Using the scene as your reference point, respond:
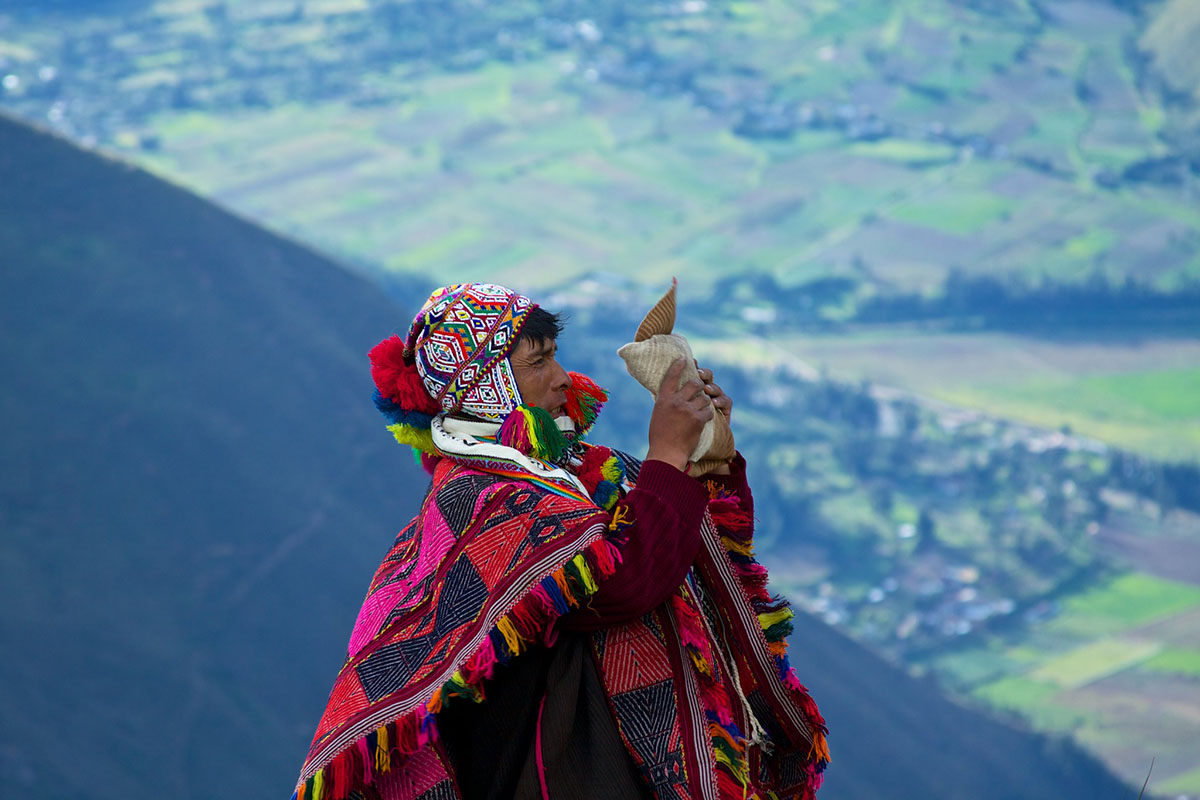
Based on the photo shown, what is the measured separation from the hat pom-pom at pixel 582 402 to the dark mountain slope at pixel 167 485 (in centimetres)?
745

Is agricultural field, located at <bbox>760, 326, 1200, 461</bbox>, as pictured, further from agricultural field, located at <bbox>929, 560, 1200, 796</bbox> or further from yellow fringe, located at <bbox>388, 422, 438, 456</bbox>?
yellow fringe, located at <bbox>388, 422, 438, 456</bbox>

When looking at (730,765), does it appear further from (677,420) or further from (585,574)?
(677,420)

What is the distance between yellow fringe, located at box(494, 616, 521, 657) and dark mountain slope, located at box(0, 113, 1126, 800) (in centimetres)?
763

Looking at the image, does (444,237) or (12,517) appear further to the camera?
(444,237)

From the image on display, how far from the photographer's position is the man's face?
209cm

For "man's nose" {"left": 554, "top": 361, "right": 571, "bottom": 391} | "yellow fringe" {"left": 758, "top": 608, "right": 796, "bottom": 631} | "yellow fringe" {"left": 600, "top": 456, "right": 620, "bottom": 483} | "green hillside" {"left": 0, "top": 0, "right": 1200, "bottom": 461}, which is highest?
"green hillside" {"left": 0, "top": 0, "right": 1200, "bottom": 461}

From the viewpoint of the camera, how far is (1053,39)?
36719 mm

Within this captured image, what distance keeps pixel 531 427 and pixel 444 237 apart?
2886 cm

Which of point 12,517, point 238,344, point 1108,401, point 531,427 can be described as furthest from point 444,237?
point 531,427

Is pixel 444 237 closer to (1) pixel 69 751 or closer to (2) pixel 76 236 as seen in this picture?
(2) pixel 76 236

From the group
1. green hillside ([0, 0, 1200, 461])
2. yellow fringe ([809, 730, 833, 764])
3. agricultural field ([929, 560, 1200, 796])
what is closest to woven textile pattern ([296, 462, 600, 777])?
yellow fringe ([809, 730, 833, 764])

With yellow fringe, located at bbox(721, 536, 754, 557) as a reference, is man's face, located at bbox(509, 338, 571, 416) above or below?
above

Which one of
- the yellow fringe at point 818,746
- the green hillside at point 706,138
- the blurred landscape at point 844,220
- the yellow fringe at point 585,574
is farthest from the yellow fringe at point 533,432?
the green hillside at point 706,138

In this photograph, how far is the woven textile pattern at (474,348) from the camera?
6.81 ft
